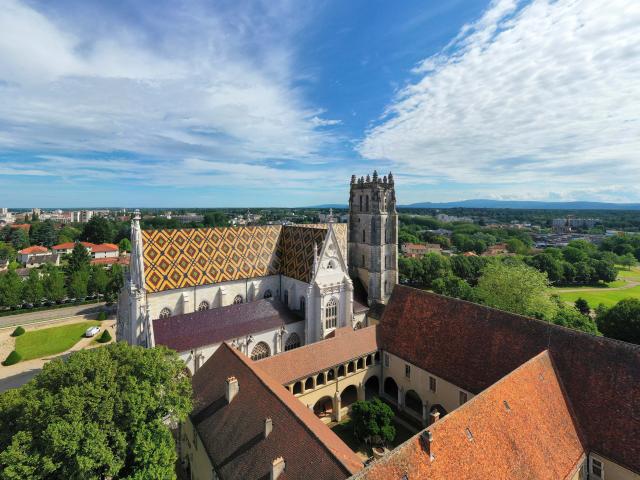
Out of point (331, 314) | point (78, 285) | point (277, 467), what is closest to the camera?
point (277, 467)

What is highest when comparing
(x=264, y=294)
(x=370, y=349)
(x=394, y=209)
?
(x=394, y=209)

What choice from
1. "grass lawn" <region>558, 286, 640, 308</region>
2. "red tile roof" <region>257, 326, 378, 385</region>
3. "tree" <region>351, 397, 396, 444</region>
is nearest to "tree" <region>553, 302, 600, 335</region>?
"red tile roof" <region>257, 326, 378, 385</region>

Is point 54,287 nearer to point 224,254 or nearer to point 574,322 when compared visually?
point 224,254

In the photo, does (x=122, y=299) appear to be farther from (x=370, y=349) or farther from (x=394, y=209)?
(x=394, y=209)

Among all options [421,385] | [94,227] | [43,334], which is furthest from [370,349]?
[94,227]

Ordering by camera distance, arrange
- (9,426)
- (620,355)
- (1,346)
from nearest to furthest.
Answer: (9,426)
(620,355)
(1,346)

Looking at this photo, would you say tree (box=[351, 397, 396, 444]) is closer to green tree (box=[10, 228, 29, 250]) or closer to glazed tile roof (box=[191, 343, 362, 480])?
glazed tile roof (box=[191, 343, 362, 480])

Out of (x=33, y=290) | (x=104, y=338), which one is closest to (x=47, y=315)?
(x=33, y=290)

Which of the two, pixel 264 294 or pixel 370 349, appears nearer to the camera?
pixel 370 349
